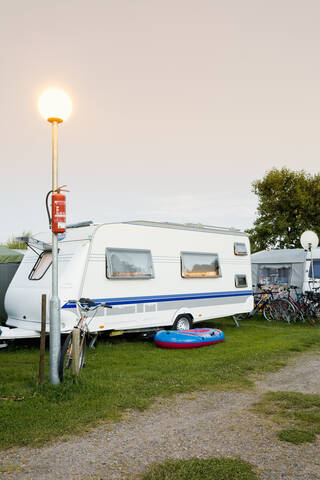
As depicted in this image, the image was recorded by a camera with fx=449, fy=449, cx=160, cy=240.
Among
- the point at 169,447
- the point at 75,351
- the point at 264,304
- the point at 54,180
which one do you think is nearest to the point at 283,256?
the point at 264,304

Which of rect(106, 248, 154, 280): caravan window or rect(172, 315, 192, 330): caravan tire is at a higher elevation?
rect(106, 248, 154, 280): caravan window

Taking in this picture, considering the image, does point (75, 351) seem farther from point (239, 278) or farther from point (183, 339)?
point (239, 278)

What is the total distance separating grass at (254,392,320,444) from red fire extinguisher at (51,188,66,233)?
11.9 feet

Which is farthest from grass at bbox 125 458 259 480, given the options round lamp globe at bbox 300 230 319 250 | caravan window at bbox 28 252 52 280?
round lamp globe at bbox 300 230 319 250

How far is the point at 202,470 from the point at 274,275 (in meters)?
15.8

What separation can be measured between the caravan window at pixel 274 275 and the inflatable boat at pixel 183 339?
26.9ft

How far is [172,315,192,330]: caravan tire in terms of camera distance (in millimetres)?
11212

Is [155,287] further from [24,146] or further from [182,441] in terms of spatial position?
[24,146]

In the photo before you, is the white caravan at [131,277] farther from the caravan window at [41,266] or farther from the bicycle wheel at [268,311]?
the bicycle wheel at [268,311]

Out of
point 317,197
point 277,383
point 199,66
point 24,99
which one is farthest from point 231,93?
point 317,197

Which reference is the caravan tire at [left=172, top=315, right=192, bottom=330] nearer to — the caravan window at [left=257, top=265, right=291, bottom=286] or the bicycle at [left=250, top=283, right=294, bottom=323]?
the bicycle at [left=250, top=283, right=294, bottom=323]

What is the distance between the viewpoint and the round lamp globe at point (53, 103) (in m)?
6.45

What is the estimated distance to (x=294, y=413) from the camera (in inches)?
218

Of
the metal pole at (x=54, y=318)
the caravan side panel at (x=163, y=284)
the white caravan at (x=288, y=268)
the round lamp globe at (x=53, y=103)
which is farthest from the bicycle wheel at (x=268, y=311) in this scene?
the round lamp globe at (x=53, y=103)
